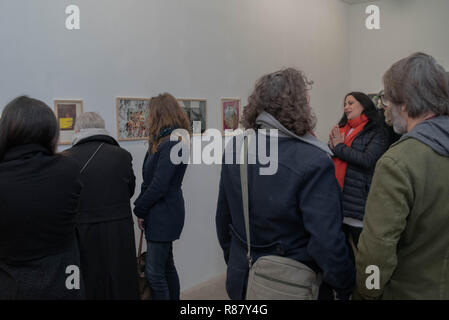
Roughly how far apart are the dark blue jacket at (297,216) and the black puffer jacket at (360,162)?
1521 mm

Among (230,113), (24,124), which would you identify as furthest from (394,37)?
(24,124)

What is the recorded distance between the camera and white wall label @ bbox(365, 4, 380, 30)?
6688 mm

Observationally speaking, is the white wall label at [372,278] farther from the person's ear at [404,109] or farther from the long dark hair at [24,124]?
the long dark hair at [24,124]

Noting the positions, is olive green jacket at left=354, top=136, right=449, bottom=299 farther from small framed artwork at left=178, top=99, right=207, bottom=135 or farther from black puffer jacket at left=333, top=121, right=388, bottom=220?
small framed artwork at left=178, top=99, right=207, bottom=135

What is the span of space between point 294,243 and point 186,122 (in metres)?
1.71

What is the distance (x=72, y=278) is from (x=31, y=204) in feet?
1.57

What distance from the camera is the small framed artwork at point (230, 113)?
4.62 meters

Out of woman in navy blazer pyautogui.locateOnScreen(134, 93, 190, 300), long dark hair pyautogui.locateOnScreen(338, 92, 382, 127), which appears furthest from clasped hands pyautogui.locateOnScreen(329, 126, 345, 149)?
woman in navy blazer pyautogui.locateOnScreen(134, 93, 190, 300)

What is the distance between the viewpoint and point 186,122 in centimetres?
317

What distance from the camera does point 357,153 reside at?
3236mm

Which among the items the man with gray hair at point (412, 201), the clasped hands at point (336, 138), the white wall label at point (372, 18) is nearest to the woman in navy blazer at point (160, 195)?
the clasped hands at point (336, 138)

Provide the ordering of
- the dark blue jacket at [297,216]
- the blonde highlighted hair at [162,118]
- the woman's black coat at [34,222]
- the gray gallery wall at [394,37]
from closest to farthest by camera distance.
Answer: the dark blue jacket at [297,216]
the woman's black coat at [34,222]
the blonde highlighted hair at [162,118]
the gray gallery wall at [394,37]

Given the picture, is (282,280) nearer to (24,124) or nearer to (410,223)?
(410,223)
